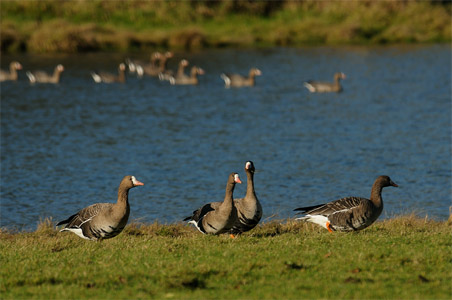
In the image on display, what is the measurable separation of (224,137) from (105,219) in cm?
1667

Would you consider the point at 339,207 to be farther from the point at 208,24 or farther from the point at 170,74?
the point at 208,24

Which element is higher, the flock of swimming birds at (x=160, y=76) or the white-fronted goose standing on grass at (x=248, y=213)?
the white-fronted goose standing on grass at (x=248, y=213)

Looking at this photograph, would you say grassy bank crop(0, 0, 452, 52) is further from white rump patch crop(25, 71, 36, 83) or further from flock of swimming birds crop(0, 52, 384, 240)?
flock of swimming birds crop(0, 52, 384, 240)

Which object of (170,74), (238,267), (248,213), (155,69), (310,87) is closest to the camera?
(238,267)

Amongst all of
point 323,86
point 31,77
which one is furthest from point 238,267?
point 31,77

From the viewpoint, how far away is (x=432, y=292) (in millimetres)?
9625

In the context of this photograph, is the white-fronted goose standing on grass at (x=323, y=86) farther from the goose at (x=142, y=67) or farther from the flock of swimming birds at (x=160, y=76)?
the goose at (x=142, y=67)

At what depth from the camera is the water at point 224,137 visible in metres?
21.0

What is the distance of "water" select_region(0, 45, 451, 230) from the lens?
21.0 m

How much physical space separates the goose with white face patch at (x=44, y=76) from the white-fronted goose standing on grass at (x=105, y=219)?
28.3 m

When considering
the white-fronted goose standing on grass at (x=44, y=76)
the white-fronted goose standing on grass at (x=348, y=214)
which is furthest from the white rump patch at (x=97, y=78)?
the white-fronted goose standing on grass at (x=348, y=214)

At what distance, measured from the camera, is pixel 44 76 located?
40.8 meters

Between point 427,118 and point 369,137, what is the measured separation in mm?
4539

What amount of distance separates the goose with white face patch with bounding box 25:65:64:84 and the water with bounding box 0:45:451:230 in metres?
0.42
